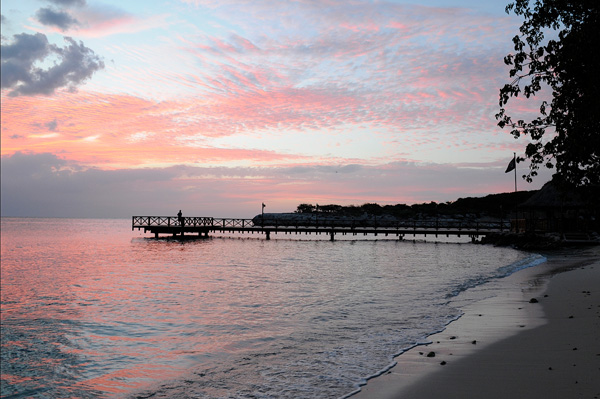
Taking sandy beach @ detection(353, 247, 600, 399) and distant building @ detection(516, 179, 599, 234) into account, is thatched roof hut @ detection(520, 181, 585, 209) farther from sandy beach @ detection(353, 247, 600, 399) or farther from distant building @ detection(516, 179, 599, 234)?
sandy beach @ detection(353, 247, 600, 399)

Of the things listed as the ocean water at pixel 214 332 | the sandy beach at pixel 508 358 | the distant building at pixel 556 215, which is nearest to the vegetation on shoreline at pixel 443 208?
the distant building at pixel 556 215

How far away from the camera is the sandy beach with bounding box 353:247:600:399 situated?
5.74 m

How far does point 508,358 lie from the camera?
7.13 meters

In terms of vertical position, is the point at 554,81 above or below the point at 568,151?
above

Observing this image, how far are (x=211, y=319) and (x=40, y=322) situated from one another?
17.1 feet

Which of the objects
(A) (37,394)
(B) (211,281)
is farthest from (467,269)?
(A) (37,394)

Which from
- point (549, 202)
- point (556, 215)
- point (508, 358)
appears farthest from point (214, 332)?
point (556, 215)

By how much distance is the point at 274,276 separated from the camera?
24578 millimetres

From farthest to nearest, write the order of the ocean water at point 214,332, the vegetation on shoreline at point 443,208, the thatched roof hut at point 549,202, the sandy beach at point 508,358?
the vegetation on shoreline at point 443,208 → the thatched roof hut at point 549,202 → the ocean water at point 214,332 → the sandy beach at point 508,358

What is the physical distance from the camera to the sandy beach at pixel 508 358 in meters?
5.74

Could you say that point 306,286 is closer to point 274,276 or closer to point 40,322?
point 274,276

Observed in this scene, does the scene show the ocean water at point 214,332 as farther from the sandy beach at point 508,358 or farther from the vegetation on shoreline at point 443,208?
the vegetation on shoreline at point 443,208

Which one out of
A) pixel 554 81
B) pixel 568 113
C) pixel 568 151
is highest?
pixel 554 81

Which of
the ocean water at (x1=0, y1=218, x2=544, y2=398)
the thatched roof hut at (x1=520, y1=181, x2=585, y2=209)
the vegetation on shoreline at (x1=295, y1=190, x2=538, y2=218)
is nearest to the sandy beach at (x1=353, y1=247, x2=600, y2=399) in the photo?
the ocean water at (x1=0, y1=218, x2=544, y2=398)
